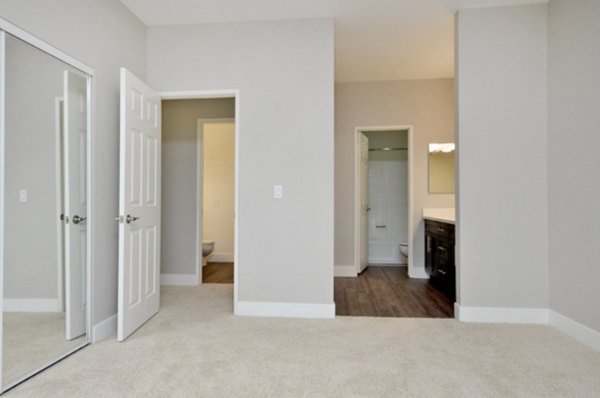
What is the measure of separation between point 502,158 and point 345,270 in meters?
2.57

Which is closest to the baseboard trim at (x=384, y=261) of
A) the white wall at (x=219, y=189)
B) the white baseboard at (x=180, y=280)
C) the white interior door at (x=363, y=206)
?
the white interior door at (x=363, y=206)

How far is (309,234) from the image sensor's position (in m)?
3.07

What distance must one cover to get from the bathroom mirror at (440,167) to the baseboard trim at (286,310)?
2590mm

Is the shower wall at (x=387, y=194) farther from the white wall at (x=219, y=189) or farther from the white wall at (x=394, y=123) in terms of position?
the white wall at (x=219, y=189)

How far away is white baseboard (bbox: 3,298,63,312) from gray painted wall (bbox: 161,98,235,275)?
1959 mm

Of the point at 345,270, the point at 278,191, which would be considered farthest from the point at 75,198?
the point at 345,270

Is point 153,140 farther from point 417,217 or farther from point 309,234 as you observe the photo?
point 417,217

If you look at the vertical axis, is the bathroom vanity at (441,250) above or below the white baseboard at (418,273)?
above

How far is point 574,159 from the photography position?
256 cm

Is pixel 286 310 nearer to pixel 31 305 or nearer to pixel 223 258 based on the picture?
pixel 31 305

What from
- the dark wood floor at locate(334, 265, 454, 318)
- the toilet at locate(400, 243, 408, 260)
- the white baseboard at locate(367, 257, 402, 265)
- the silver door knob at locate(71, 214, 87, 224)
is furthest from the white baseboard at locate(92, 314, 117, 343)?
the toilet at locate(400, 243, 408, 260)

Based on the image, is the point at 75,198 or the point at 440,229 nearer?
the point at 75,198

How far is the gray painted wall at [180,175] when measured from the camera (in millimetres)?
4223

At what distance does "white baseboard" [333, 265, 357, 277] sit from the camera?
474cm
